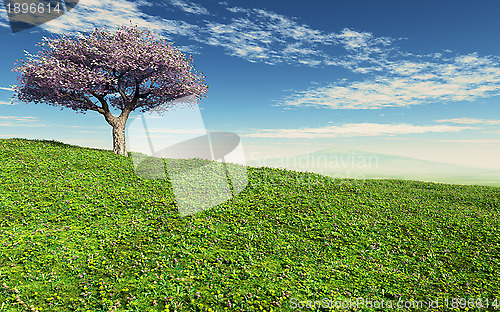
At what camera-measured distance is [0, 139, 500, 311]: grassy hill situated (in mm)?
9562

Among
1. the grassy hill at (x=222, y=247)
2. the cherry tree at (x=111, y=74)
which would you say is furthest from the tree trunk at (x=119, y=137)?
the grassy hill at (x=222, y=247)

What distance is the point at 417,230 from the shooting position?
17062 millimetres

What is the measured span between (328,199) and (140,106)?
24090 mm

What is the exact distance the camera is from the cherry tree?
28.2 m

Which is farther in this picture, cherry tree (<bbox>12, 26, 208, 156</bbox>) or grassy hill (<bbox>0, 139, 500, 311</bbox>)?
cherry tree (<bbox>12, 26, 208, 156</bbox>)

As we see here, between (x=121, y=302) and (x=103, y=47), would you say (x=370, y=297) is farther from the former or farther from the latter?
(x=103, y=47)

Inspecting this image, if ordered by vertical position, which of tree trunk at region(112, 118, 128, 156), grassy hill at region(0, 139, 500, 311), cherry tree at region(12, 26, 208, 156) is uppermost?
cherry tree at region(12, 26, 208, 156)

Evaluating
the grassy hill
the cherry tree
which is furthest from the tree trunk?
the grassy hill

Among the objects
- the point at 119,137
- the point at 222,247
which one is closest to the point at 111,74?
the point at 119,137

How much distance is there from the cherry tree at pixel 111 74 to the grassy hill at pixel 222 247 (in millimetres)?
9974

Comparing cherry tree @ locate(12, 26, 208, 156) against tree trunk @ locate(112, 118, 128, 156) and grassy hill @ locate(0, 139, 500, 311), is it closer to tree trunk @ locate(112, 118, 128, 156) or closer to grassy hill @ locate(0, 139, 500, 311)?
tree trunk @ locate(112, 118, 128, 156)

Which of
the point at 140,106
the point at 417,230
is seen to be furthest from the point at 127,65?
the point at 417,230

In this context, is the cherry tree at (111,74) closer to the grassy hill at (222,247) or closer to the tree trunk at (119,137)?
the tree trunk at (119,137)

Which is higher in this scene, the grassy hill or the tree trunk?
the tree trunk
